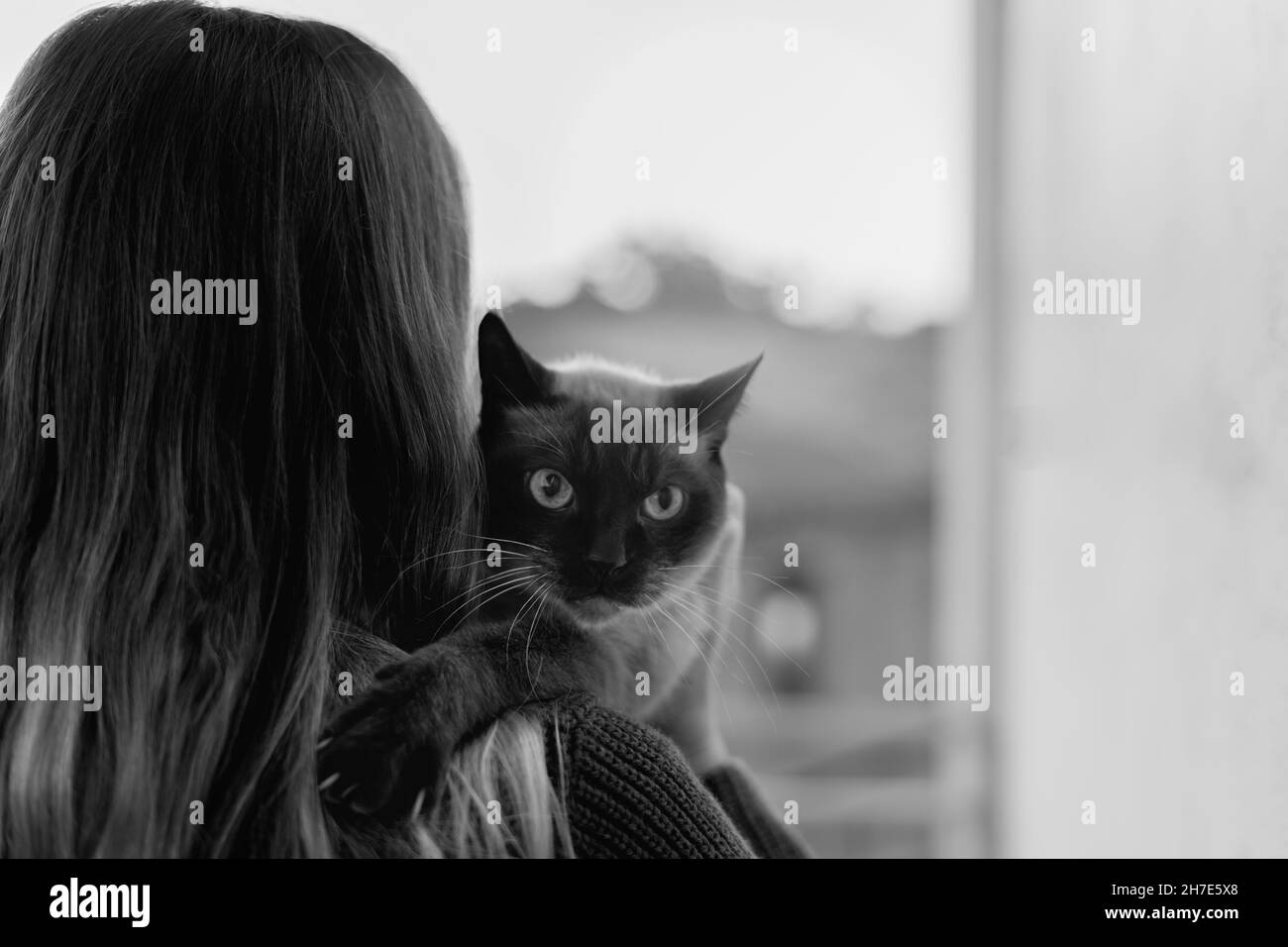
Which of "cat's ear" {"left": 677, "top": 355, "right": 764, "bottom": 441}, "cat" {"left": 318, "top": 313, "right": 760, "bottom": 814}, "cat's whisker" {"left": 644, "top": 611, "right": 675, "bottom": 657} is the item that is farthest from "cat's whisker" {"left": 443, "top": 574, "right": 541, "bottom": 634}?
"cat's ear" {"left": 677, "top": 355, "right": 764, "bottom": 441}

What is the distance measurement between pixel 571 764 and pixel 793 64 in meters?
0.82

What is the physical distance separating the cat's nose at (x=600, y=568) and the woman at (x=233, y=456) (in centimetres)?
13

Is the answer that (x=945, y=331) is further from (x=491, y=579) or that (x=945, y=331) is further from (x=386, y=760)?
(x=386, y=760)

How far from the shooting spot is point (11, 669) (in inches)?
34.8

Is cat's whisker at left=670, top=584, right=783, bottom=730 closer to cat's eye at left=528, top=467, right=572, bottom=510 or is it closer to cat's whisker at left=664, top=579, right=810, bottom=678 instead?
cat's whisker at left=664, top=579, right=810, bottom=678

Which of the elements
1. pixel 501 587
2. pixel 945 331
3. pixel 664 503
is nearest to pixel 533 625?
pixel 501 587

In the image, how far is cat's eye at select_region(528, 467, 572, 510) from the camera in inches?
37.9

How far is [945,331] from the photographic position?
1280 millimetres

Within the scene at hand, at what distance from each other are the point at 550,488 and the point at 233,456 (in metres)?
0.28

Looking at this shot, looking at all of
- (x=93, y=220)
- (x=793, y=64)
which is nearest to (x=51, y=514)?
(x=93, y=220)

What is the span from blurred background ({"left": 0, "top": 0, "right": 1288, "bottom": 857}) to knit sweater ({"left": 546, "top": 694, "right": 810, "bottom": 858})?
25cm

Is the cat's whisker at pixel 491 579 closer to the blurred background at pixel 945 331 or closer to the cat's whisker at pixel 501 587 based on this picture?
the cat's whisker at pixel 501 587

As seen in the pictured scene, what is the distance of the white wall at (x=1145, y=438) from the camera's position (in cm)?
108
